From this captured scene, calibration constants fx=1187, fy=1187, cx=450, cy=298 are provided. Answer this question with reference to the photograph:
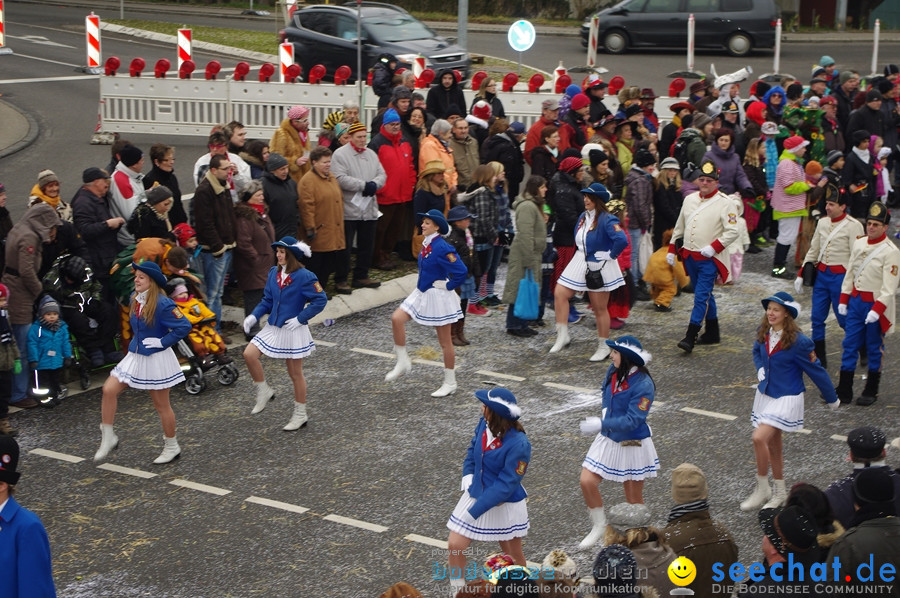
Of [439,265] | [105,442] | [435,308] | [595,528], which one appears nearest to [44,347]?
[105,442]

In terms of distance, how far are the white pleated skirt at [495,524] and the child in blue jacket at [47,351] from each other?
17.2 ft

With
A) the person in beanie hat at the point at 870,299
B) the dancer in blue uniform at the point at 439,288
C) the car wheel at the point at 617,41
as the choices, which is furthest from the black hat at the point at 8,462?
the car wheel at the point at 617,41

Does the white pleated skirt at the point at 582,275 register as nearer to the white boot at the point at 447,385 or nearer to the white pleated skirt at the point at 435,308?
the white pleated skirt at the point at 435,308

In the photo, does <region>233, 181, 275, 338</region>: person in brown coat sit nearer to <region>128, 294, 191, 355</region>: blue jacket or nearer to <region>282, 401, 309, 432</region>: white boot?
<region>282, 401, 309, 432</region>: white boot

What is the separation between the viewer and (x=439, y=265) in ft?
38.4

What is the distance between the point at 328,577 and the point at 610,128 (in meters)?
9.43

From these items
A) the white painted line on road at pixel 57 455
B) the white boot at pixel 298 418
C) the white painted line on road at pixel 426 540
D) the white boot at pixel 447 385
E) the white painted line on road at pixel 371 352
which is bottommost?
the white painted line on road at pixel 426 540

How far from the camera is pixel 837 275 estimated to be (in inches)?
474

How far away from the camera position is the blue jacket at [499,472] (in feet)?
24.6

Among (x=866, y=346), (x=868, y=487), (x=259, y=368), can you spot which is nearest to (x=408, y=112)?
(x=259, y=368)

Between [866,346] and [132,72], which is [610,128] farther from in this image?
[132,72]

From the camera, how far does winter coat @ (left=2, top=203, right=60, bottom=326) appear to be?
1110cm

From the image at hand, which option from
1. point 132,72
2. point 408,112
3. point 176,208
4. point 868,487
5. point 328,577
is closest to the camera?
point 868,487

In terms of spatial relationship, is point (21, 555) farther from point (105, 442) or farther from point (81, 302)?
point (81, 302)
